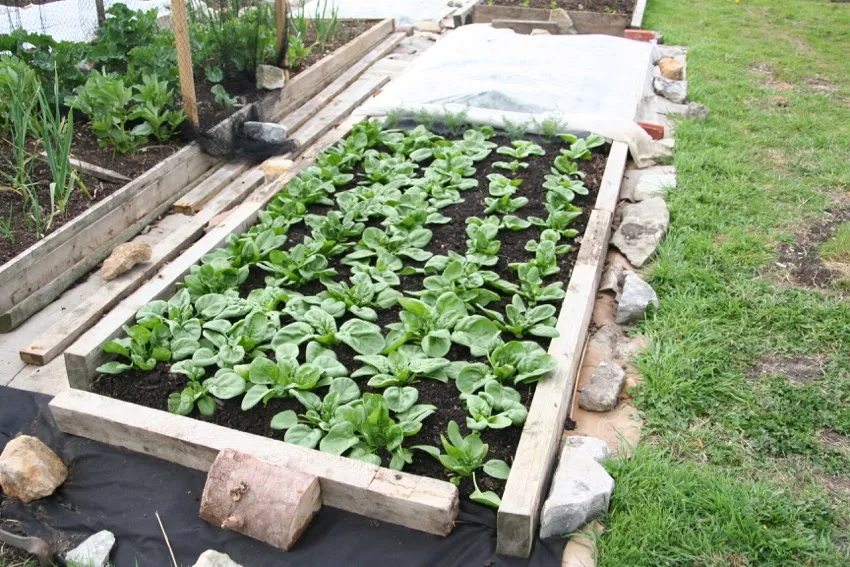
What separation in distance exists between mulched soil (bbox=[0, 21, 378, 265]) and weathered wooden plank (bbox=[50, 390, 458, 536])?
117 centimetres

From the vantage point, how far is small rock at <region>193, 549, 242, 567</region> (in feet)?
6.47

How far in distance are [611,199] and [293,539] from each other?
2.44 m

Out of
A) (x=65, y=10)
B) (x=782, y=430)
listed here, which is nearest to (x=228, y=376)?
(x=782, y=430)

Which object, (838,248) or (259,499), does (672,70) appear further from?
(259,499)

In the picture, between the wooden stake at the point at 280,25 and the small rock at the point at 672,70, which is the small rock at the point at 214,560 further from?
the small rock at the point at 672,70

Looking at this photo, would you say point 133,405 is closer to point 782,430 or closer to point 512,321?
point 512,321

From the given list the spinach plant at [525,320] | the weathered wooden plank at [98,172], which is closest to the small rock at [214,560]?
the spinach plant at [525,320]

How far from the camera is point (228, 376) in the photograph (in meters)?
2.59

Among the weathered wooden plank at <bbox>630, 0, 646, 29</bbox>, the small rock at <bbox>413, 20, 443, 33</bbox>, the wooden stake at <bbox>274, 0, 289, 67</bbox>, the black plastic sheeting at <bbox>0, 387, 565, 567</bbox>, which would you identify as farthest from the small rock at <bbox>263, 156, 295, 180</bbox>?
the weathered wooden plank at <bbox>630, 0, 646, 29</bbox>

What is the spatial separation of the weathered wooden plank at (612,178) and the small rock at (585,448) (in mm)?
1571

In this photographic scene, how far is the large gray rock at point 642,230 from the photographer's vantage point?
3539mm

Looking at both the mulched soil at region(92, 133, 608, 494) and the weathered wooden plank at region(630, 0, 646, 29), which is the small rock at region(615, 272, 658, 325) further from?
the weathered wooden plank at region(630, 0, 646, 29)

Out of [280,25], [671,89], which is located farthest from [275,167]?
[671,89]

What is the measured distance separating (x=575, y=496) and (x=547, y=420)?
29 cm
